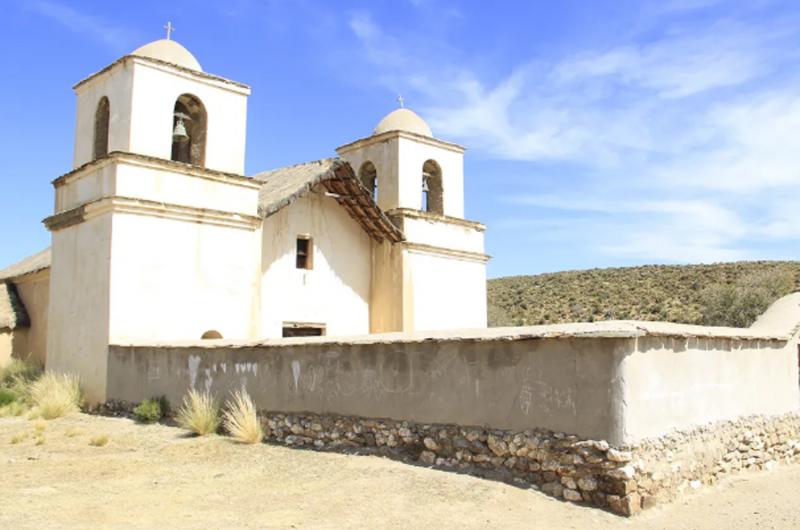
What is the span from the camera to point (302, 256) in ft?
60.5

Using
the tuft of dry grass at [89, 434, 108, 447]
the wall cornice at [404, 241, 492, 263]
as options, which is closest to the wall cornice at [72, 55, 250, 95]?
the wall cornice at [404, 241, 492, 263]

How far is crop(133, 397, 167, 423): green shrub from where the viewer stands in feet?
43.4

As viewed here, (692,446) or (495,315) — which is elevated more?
(495,315)

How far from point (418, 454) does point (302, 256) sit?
963 centimetres

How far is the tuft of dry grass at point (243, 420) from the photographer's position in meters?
11.2

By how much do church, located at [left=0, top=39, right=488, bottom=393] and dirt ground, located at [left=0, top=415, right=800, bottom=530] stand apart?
15.4 ft

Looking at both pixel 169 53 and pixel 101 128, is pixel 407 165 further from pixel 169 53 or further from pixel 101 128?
pixel 101 128

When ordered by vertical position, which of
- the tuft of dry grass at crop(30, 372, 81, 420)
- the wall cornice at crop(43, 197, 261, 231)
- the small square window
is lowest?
the tuft of dry grass at crop(30, 372, 81, 420)

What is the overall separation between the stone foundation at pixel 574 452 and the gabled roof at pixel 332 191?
669cm

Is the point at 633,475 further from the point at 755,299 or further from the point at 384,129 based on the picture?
the point at 755,299

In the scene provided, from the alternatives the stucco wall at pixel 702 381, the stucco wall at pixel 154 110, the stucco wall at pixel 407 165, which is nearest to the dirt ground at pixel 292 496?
the stucco wall at pixel 702 381

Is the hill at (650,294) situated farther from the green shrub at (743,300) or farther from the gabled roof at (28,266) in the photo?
the gabled roof at (28,266)

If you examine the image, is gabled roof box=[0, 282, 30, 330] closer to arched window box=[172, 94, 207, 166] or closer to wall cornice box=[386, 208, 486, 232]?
arched window box=[172, 94, 207, 166]

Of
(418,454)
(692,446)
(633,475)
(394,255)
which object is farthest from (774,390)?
(394,255)
